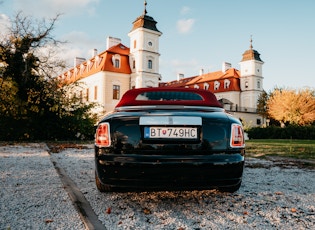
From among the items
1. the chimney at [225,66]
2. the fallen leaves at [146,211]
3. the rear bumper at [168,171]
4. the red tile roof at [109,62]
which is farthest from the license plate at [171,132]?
the chimney at [225,66]

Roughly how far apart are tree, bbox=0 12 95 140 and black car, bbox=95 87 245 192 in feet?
47.0

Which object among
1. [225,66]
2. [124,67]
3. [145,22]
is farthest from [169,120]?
[225,66]

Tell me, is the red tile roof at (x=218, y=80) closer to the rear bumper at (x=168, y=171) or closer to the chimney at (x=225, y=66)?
the chimney at (x=225, y=66)

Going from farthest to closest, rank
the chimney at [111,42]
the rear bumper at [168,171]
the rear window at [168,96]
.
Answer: the chimney at [111,42] < the rear window at [168,96] < the rear bumper at [168,171]

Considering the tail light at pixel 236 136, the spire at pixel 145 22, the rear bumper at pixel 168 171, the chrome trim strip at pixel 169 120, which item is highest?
the spire at pixel 145 22

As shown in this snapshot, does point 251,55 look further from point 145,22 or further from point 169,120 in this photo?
point 169,120

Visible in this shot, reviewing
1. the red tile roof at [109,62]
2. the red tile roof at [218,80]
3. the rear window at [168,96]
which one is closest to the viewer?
the rear window at [168,96]

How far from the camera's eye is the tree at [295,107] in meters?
41.4

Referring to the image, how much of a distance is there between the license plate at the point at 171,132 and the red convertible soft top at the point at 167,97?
0.82 meters

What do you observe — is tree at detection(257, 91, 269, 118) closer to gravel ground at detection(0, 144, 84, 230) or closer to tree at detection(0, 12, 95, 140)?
tree at detection(0, 12, 95, 140)

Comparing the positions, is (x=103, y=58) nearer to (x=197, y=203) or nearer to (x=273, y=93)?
(x=273, y=93)

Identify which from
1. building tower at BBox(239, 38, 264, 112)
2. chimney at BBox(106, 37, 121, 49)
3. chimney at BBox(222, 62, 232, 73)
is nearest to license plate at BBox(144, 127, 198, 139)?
chimney at BBox(106, 37, 121, 49)

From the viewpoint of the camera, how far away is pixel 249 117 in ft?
181

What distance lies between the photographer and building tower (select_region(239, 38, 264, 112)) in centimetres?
5481
